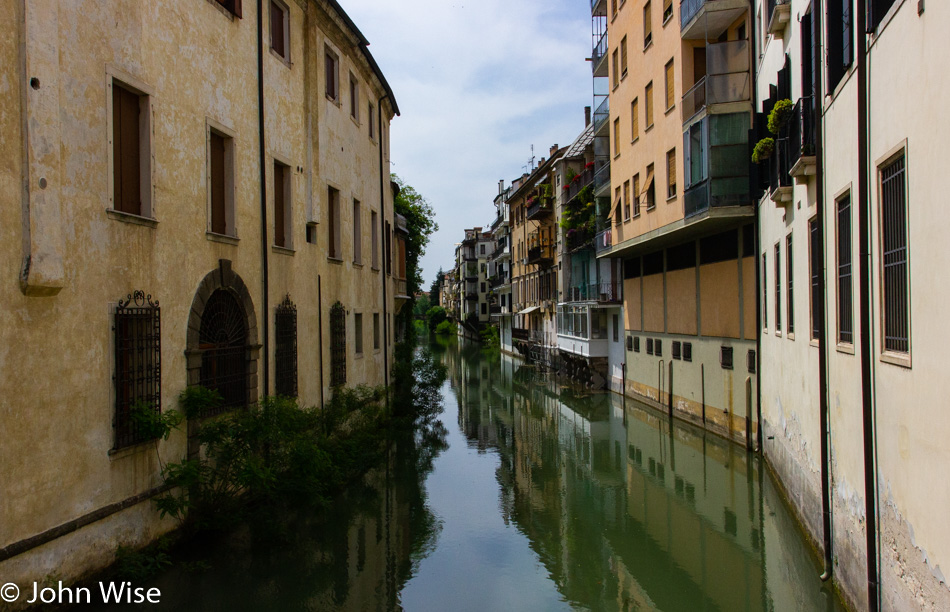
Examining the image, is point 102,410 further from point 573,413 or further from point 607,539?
point 573,413

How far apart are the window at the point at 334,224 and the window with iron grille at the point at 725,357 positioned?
980cm

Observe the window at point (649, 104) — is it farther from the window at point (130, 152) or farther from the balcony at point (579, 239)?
the window at point (130, 152)

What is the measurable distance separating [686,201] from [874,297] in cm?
1146

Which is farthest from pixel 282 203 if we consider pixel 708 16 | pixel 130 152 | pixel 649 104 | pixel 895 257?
pixel 649 104

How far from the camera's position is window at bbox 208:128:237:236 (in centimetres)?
1074

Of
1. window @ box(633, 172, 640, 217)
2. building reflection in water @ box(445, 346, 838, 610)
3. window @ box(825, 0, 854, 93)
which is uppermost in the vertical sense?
window @ box(633, 172, 640, 217)

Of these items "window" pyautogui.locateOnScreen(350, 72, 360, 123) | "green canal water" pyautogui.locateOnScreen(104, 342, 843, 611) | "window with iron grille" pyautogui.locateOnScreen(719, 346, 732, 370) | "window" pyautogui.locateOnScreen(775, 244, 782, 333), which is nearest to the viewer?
"green canal water" pyautogui.locateOnScreen(104, 342, 843, 611)

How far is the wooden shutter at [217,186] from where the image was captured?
10727mm

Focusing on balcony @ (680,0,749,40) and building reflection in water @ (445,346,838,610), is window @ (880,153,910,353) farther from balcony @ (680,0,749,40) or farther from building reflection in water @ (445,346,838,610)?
balcony @ (680,0,749,40)

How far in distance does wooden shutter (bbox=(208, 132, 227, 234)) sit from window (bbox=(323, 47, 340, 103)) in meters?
5.70

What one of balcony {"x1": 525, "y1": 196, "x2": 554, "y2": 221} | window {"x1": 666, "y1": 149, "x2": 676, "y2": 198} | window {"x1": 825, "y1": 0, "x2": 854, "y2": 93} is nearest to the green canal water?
window {"x1": 825, "y1": 0, "x2": 854, "y2": 93}

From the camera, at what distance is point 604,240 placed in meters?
26.0

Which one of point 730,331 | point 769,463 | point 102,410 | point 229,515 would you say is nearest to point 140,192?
point 102,410

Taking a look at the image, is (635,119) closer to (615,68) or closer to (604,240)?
(615,68)
